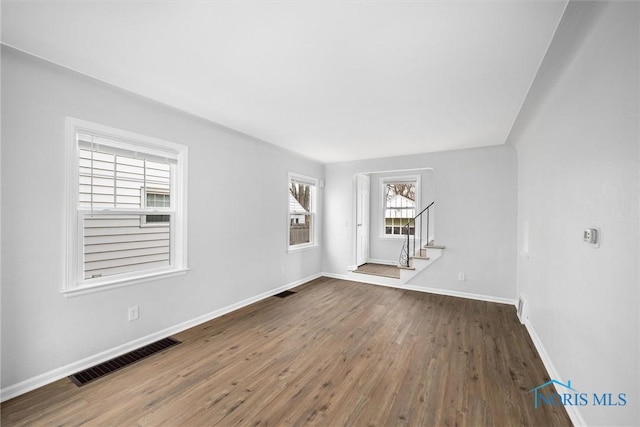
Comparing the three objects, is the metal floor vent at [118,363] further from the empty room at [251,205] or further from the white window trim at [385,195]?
the white window trim at [385,195]

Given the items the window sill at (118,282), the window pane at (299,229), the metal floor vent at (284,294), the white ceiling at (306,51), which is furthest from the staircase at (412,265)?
the window sill at (118,282)

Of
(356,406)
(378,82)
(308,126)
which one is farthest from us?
(308,126)

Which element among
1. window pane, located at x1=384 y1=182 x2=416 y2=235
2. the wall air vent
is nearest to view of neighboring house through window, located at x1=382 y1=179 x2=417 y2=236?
window pane, located at x1=384 y1=182 x2=416 y2=235

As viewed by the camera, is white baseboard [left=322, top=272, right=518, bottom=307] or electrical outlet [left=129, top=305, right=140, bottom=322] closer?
electrical outlet [left=129, top=305, right=140, bottom=322]

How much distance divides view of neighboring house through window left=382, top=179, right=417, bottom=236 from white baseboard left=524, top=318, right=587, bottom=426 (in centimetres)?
366

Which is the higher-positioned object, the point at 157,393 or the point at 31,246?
the point at 31,246

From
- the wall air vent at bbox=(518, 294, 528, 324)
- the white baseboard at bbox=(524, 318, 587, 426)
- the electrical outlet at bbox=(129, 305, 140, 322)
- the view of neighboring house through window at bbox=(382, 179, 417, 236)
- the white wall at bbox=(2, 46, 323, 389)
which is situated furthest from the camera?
the view of neighboring house through window at bbox=(382, 179, 417, 236)

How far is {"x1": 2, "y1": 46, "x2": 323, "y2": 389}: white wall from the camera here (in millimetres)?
2068

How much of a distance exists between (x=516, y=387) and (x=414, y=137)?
3128 mm

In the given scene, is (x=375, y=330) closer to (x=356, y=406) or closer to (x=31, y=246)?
(x=356, y=406)

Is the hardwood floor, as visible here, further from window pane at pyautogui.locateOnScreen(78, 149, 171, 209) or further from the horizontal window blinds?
the horizontal window blinds

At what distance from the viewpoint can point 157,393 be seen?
2137mm

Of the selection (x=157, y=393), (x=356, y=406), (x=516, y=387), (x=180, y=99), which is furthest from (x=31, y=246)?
(x=516, y=387)

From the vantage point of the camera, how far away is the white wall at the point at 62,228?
6.79 ft
